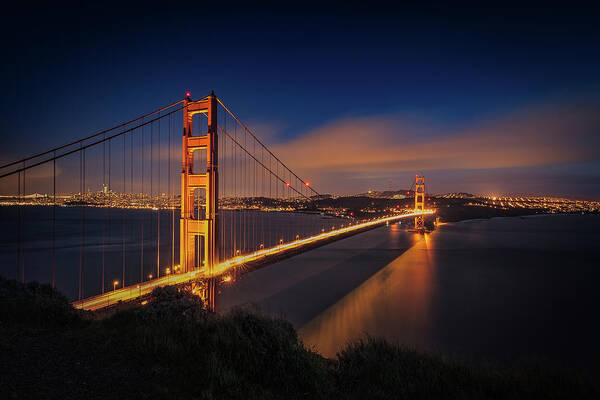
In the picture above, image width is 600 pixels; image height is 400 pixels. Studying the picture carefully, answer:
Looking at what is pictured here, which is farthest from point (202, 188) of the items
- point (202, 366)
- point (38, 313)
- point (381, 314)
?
point (381, 314)

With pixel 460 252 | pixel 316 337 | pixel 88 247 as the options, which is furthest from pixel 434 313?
pixel 88 247

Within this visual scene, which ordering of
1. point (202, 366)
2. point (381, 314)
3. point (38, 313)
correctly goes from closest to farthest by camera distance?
point (202, 366) < point (38, 313) < point (381, 314)

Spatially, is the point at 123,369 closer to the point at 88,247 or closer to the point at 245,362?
the point at 245,362

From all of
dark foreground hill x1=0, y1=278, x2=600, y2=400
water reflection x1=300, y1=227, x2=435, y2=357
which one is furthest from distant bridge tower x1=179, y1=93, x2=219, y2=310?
dark foreground hill x1=0, y1=278, x2=600, y2=400

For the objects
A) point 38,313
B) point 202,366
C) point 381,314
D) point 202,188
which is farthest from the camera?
point 381,314

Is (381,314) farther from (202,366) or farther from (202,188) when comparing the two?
(202,366)

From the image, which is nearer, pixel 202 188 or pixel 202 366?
pixel 202 366
